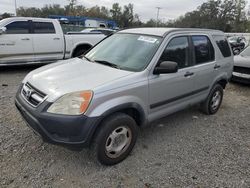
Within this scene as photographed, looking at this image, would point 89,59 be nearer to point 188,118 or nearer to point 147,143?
point 147,143

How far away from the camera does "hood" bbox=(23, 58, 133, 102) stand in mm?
2846

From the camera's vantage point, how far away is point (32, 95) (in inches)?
119

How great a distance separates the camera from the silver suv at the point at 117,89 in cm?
275

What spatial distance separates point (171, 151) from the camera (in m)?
3.71

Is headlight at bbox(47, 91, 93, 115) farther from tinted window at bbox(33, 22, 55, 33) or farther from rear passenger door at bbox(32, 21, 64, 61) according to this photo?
tinted window at bbox(33, 22, 55, 33)

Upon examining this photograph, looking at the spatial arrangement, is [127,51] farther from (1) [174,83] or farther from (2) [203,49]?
(2) [203,49]

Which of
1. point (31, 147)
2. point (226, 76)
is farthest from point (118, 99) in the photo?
point (226, 76)

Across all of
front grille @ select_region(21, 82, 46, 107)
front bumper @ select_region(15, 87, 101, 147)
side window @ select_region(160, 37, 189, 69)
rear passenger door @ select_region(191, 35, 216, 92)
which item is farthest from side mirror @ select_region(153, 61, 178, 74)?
front grille @ select_region(21, 82, 46, 107)

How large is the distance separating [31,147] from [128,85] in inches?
69.2

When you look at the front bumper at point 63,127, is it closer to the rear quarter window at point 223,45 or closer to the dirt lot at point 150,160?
the dirt lot at point 150,160


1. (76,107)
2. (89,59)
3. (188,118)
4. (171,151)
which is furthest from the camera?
(188,118)

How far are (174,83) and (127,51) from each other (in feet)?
2.94

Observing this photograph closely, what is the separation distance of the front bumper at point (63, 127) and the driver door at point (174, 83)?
108cm

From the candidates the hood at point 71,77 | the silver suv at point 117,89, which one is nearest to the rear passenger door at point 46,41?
the silver suv at point 117,89
